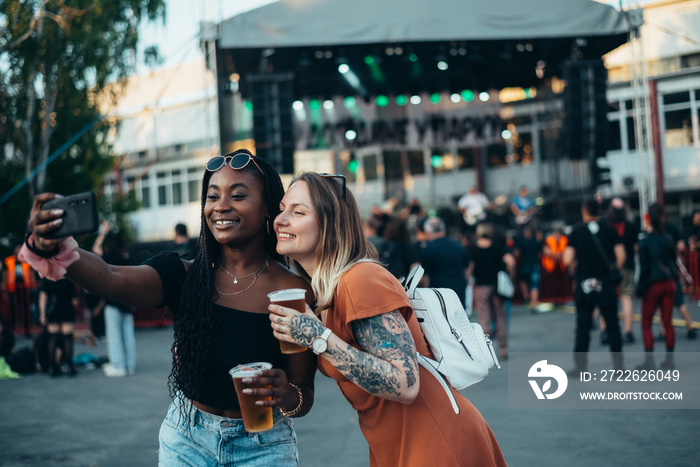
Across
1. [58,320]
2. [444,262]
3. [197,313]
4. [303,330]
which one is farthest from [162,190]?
[303,330]

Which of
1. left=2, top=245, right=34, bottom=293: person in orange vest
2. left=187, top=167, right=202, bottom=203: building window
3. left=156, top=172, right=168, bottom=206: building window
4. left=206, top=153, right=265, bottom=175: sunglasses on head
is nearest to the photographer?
left=206, top=153, right=265, bottom=175: sunglasses on head

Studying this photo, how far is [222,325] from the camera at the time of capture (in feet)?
7.87

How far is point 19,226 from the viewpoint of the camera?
54.2 ft

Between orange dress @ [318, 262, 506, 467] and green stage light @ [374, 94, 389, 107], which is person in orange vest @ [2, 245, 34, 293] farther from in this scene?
orange dress @ [318, 262, 506, 467]

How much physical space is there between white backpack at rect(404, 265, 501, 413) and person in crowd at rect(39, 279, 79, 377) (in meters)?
7.91

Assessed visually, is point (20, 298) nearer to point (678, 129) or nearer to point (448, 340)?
point (448, 340)

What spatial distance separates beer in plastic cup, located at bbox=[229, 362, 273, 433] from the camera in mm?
2141

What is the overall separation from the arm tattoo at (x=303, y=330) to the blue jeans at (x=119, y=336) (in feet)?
25.0

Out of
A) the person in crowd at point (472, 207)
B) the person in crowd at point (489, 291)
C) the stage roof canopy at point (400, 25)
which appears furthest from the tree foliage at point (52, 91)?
the person in crowd at point (489, 291)

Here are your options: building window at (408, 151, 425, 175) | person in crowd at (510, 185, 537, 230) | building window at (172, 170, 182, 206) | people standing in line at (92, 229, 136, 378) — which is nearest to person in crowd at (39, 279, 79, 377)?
people standing in line at (92, 229, 136, 378)

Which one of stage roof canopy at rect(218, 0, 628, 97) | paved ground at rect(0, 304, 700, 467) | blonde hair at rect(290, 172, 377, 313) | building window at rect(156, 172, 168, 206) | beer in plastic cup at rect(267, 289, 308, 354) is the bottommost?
paved ground at rect(0, 304, 700, 467)

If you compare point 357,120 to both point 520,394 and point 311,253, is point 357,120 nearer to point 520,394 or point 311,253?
point 520,394

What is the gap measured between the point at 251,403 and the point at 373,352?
0.42m

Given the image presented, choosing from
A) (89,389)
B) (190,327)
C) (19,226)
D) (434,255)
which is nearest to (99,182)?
(19,226)
